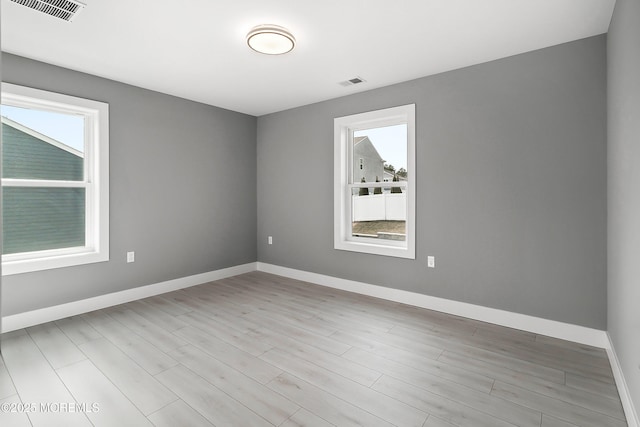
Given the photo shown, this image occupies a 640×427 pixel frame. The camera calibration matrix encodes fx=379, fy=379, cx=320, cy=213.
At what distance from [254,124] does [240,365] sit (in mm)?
3690

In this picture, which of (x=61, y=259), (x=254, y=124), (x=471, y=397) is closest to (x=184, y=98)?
(x=254, y=124)

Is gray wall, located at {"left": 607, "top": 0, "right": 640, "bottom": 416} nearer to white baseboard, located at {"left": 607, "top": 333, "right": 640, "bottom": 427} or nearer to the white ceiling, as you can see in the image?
→ white baseboard, located at {"left": 607, "top": 333, "right": 640, "bottom": 427}

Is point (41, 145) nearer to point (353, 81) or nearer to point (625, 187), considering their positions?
point (353, 81)

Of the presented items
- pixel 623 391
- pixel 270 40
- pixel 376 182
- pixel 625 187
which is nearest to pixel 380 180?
pixel 376 182

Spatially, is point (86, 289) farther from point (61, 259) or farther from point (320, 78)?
point (320, 78)

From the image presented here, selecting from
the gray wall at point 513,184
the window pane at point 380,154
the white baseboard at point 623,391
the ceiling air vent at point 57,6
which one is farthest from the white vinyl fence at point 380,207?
the ceiling air vent at point 57,6

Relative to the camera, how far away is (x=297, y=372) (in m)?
2.63

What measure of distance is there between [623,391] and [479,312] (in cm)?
130

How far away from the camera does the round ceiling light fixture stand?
2846 millimetres

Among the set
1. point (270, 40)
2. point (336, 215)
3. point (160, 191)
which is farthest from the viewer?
point (336, 215)

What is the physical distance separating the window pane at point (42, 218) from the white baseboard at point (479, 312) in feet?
8.73

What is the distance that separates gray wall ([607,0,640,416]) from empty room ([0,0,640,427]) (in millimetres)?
28

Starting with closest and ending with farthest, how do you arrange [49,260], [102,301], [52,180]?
1. [49,260]
2. [52,180]
3. [102,301]

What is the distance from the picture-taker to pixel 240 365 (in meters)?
2.72
